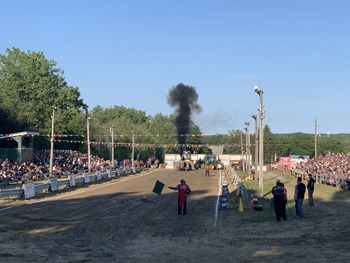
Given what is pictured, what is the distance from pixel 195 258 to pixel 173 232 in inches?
154

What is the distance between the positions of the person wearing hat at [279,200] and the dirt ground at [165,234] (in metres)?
0.41

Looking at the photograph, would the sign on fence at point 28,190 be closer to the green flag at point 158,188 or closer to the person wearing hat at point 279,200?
the green flag at point 158,188

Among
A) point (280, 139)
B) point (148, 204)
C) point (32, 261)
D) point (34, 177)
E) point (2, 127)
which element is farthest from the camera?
point (280, 139)

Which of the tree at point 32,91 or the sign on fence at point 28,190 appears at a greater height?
the tree at point 32,91

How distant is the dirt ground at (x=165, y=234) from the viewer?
11.1m

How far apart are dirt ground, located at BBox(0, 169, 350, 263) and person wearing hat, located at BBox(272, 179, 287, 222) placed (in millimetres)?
414

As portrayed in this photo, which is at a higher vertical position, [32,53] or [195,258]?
[32,53]

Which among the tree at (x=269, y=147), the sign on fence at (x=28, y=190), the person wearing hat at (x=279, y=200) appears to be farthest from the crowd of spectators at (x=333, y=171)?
the tree at (x=269, y=147)

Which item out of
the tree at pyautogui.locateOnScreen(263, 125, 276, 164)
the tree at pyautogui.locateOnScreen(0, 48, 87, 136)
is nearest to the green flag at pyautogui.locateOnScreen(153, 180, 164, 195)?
the tree at pyautogui.locateOnScreen(0, 48, 87, 136)

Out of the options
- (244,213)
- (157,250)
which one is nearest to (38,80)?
(244,213)

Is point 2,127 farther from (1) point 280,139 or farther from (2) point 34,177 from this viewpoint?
(1) point 280,139

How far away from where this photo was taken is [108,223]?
16656 mm

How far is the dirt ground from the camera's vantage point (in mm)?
11078

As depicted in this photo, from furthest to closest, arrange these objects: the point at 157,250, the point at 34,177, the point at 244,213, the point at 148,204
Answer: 1. the point at 34,177
2. the point at 148,204
3. the point at 244,213
4. the point at 157,250
